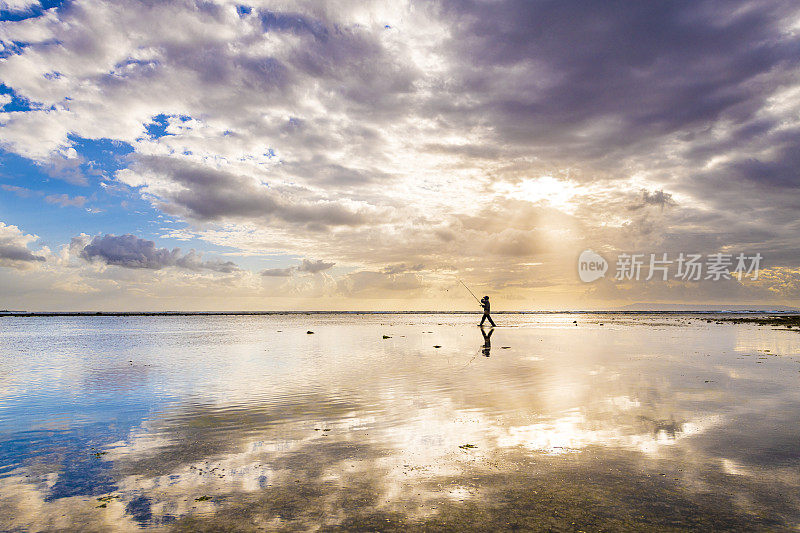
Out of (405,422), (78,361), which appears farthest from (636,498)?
(78,361)

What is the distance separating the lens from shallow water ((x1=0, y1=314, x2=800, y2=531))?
6.69 meters

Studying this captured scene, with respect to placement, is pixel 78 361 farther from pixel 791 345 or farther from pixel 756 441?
pixel 791 345

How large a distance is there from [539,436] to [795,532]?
5.20 m

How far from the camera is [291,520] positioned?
6449mm

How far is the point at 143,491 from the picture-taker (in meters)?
7.70

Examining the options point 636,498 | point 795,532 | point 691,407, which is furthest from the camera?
point 691,407

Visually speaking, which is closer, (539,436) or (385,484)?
(385,484)

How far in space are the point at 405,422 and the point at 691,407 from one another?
→ 8837 millimetres

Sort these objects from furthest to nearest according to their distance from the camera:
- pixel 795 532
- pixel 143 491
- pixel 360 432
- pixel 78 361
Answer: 1. pixel 78 361
2. pixel 360 432
3. pixel 143 491
4. pixel 795 532

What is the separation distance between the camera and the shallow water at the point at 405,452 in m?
6.69

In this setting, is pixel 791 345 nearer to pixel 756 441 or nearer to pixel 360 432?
pixel 756 441

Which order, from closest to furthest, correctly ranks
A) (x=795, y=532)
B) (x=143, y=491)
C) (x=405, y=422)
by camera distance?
(x=795, y=532) < (x=143, y=491) < (x=405, y=422)

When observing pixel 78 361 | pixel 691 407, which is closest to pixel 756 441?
pixel 691 407

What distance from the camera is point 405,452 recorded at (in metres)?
9.70
